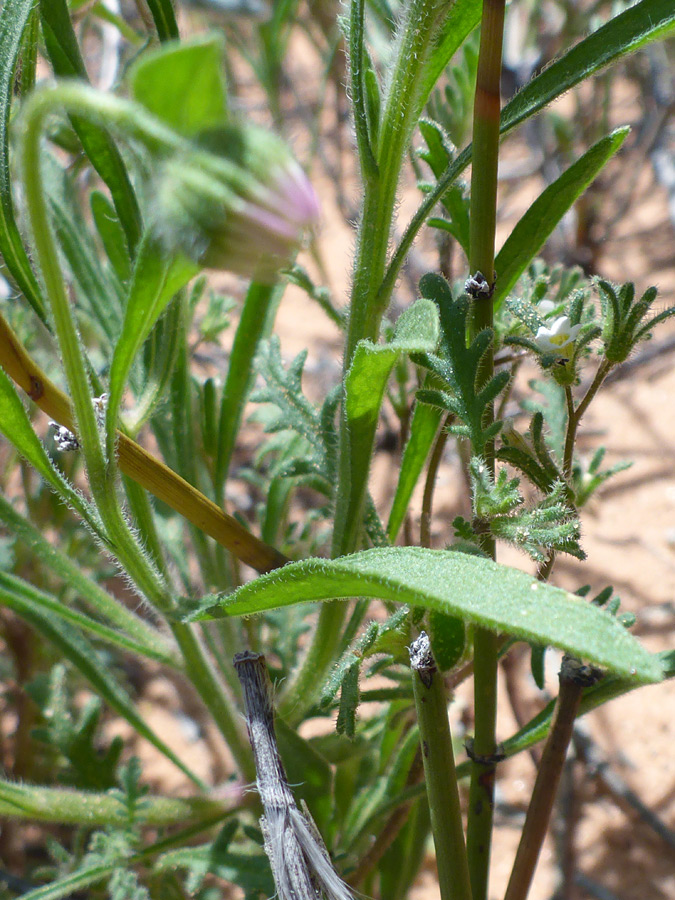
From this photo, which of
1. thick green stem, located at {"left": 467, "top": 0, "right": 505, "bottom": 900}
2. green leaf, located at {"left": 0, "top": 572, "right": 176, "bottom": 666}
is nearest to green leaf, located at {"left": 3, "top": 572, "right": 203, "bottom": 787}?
green leaf, located at {"left": 0, "top": 572, "right": 176, "bottom": 666}

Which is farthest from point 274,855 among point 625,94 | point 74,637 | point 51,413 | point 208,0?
point 625,94

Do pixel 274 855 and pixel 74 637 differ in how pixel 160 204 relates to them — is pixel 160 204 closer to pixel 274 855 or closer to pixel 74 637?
pixel 274 855

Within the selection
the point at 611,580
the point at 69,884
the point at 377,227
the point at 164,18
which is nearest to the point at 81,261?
the point at 164,18

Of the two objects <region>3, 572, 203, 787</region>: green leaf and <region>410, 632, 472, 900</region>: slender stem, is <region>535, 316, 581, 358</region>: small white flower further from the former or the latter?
<region>3, 572, 203, 787</region>: green leaf

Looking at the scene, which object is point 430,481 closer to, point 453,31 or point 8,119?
point 453,31

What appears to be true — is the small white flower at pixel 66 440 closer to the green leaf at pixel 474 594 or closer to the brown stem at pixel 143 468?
the brown stem at pixel 143 468
